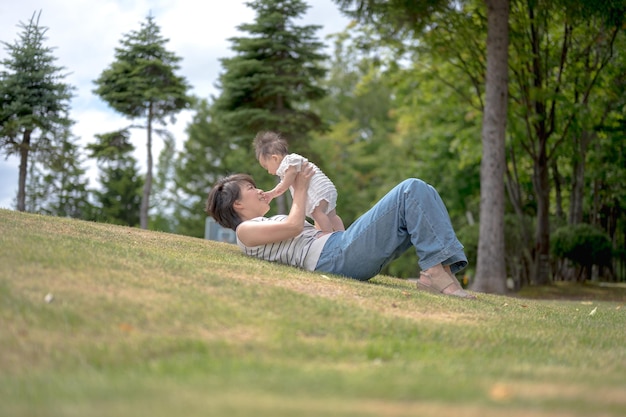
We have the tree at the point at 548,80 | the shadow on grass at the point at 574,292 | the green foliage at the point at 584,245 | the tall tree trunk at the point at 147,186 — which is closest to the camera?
the shadow on grass at the point at 574,292

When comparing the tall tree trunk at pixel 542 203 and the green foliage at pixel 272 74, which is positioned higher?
the green foliage at pixel 272 74

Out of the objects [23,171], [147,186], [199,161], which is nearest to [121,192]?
[199,161]

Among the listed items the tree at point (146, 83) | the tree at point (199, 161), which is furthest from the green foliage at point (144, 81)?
the tree at point (199, 161)

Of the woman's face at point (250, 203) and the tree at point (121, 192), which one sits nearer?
the woman's face at point (250, 203)

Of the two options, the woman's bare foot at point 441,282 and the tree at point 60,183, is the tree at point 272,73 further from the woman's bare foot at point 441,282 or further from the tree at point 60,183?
the woman's bare foot at point 441,282

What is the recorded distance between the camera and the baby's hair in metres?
7.87

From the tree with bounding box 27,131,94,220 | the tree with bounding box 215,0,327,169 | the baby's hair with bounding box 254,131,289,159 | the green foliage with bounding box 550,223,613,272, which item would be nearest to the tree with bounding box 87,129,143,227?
the tree with bounding box 27,131,94,220

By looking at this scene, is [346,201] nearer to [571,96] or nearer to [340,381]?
[571,96]

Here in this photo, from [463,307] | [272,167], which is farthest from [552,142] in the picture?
[463,307]

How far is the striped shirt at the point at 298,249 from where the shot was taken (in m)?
6.75

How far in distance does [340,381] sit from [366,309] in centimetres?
177

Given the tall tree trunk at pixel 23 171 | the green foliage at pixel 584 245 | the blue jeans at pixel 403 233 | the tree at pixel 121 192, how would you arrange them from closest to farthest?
the blue jeans at pixel 403 233, the tall tree trunk at pixel 23 171, the green foliage at pixel 584 245, the tree at pixel 121 192

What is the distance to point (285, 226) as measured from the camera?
6.26 m

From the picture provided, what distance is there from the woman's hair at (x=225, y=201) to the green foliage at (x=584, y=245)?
14.6 metres
